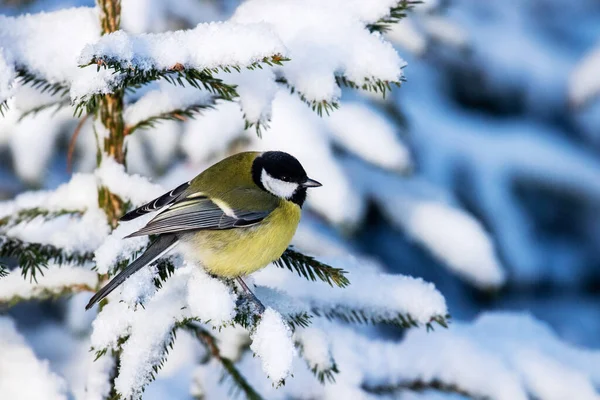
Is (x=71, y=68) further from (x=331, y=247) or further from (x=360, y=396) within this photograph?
(x=331, y=247)

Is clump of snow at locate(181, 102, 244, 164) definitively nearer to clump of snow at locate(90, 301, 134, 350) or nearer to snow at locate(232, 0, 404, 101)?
snow at locate(232, 0, 404, 101)

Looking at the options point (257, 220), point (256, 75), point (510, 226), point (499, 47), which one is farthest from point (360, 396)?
point (499, 47)

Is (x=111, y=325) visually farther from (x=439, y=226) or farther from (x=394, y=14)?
(x=439, y=226)

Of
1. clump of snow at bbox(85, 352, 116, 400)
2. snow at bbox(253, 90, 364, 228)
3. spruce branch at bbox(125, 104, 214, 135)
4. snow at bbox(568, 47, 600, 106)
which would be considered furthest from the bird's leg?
snow at bbox(568, 47, 600, 106)

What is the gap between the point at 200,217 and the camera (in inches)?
A: 78.7

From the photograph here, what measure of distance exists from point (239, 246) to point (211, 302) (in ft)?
1.53

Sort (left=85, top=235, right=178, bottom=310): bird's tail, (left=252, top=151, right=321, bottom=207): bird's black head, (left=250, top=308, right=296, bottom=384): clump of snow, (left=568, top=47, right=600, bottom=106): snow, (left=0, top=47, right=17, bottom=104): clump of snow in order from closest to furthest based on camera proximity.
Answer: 1. (left=250, top=308, right=296, bottom=384): clump of snow
2. (left=0, top=47, right=17, bottom=104): clump of snow
3. (left=85, top=235, right=178, bottom=310): bird's tail
4. (left=252, top=151, right=321, bottom=207): bird's black head
5. (left=568, top=47, right=600, bottom=106): snow

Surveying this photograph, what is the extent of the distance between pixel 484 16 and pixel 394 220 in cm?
211

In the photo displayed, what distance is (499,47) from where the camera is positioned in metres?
3.97

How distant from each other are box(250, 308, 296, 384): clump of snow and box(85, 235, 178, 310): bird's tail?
13.3 inches

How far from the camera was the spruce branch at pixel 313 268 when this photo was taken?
1.70 meters

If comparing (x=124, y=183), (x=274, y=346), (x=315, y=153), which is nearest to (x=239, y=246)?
(x=124, y=183)

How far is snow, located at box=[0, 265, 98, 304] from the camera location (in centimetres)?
180

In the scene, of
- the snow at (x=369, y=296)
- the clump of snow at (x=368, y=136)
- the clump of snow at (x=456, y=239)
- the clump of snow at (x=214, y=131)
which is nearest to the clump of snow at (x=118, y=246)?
the snow at (x=369, y=296)
